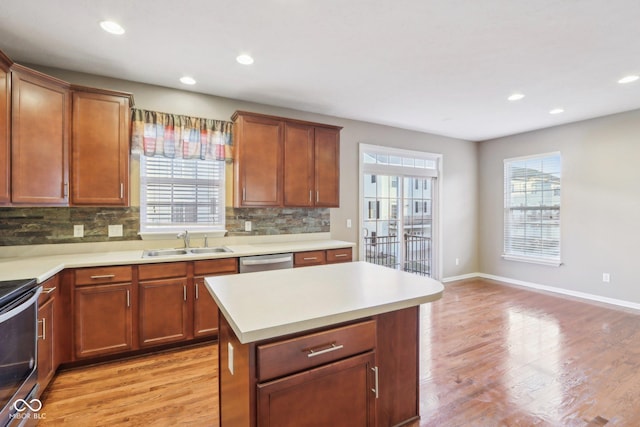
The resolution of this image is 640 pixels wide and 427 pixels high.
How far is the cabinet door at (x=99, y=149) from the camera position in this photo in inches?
106

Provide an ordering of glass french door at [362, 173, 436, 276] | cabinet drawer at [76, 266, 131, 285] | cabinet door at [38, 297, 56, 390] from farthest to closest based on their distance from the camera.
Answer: glass french door at [362, 173, 436, 276]
cabinet drawer at [76, 266, 131, 285]
cabinet door at [38, 297, 56, 390]

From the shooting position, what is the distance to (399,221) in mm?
5137

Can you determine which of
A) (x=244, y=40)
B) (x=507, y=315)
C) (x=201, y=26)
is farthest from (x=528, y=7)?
(x=507, y=315)

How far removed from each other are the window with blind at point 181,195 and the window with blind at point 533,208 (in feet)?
16.4

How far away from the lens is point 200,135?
3.40m

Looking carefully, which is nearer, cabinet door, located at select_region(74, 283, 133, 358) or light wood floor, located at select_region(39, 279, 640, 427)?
light wood floor, located at select_region(39, 279, 640, 427)

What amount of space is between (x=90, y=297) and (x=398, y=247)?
4.18 meters

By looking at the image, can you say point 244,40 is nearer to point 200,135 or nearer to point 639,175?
point 200,135

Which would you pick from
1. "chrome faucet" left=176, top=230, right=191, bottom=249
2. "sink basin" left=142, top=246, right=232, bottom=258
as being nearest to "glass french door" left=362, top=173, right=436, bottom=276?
"sink basin" left=142, top=246, right=232, bottom=258

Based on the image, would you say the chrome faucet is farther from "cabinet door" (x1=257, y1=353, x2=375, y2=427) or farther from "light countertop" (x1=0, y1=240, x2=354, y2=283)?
"cabinet door" (x1=257, y1=353, x2=375, y2=427)

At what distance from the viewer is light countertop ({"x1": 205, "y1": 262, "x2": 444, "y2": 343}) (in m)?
1.19

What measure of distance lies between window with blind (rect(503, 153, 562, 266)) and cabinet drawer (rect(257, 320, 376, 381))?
493 centimetres

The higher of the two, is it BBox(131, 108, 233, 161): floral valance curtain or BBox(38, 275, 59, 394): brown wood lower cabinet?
BBox(131, 108, 233, 161): floral valance curtain

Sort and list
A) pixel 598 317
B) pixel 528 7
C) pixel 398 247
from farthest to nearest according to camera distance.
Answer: pixel 398 247 < pixel 598 317 < pixel 528 7
